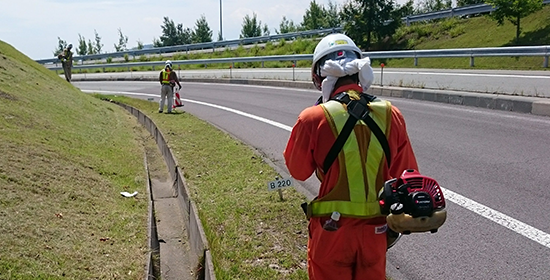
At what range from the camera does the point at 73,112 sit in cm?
1084

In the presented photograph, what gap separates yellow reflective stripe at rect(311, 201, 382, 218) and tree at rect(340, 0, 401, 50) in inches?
1168

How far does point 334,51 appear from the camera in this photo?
8.96 feet

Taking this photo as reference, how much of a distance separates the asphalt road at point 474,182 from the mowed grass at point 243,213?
0.72 meters

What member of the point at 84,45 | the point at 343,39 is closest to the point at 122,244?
Result: the point at 343,39

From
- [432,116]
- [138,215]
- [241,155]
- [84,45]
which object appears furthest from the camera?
[84,45]

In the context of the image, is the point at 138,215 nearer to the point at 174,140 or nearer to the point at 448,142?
the point at 174,140

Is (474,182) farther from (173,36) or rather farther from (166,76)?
(173,36)

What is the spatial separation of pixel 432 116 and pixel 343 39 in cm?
961

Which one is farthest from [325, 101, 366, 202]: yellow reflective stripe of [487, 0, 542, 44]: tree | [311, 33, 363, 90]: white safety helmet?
[487, 0, 542, 44]: tree

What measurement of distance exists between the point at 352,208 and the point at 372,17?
30365mm

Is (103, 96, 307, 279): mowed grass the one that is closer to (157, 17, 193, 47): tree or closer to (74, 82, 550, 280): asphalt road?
(74, 82, 550, 280): asphalt road

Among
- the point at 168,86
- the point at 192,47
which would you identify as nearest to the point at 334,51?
the point at 168,86

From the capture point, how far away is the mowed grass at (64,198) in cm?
430

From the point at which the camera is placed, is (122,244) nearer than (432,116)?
Yes
